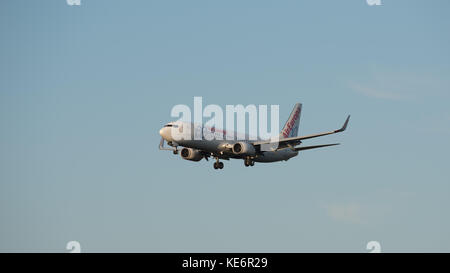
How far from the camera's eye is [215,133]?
84938 millimetres

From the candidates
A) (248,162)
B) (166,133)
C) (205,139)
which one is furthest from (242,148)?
(166,133)

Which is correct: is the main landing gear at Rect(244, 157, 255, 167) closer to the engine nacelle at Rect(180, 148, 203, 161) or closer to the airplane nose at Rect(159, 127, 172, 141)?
the engine nacelle at Rect(180, 148, 203, 161)

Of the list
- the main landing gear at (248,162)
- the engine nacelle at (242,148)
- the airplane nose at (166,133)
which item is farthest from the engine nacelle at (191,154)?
the airplane nose at (166,133)

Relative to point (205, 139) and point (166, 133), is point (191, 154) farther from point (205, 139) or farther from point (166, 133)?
point (166, 133)

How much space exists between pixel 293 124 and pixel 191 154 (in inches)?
866

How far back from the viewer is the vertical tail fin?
4134 inches

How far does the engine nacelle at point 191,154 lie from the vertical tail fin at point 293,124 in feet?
59.4

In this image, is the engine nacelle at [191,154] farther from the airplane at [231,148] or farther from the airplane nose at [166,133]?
the airplane nose at [166,133]

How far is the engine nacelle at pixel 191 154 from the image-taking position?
9006 cm
